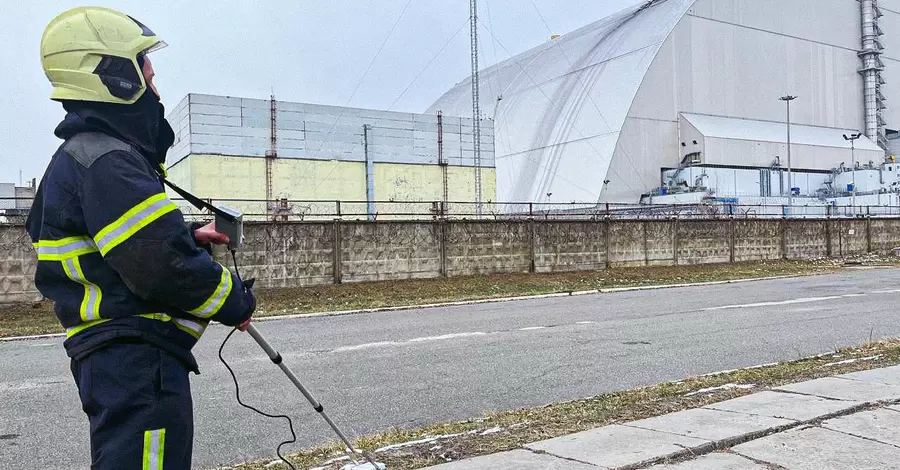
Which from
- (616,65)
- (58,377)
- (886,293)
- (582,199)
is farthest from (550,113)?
(58,377)

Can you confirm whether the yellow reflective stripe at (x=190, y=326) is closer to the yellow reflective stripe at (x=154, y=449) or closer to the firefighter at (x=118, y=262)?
the firefighter at (x=118, y=262)

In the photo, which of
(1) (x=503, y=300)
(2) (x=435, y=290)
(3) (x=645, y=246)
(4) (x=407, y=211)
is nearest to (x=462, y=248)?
(2) (x=435, y=290)

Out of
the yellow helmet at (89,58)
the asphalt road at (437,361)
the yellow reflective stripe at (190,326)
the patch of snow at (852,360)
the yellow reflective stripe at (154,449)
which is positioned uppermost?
the yellow helmet at (89,58)

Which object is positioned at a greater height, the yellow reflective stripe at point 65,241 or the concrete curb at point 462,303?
the yellow reflective stripe at point 65,241

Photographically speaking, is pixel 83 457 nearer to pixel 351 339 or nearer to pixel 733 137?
pixel 351 339

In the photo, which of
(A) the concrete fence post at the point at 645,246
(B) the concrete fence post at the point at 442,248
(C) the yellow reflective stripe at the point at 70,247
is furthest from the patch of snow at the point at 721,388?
(A) the concrete fence post at the point at 645,246

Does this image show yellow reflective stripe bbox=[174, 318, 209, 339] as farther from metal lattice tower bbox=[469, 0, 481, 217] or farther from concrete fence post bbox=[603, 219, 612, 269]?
metal lattice tower bbox=[469, 0, 481, 217]

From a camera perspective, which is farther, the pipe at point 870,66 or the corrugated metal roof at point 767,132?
the pipe at point 870,66

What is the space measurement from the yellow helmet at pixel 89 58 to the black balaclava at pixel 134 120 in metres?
0.03

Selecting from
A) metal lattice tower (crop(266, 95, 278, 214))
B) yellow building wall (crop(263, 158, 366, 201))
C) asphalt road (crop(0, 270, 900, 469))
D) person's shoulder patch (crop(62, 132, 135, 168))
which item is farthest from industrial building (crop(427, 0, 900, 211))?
person's shoulder patch (crop(62, 132, 135, 168))

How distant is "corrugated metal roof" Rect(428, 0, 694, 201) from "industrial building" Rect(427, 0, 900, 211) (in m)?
0.11

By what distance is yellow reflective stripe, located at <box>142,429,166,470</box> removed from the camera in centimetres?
225

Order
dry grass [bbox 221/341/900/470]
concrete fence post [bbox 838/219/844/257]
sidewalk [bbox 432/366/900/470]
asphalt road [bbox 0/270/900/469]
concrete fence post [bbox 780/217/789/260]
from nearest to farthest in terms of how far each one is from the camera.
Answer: sidewalk [bbox 432/366/900/470] < dry grass [bbox 221/341/900/470] < asphalt road [bbox 0/270/900/469] < concrete fence post [bbox 780/217/789/260] < concrete fence post [bbox 838/219/844/257]

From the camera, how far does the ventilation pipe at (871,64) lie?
60500 mm
